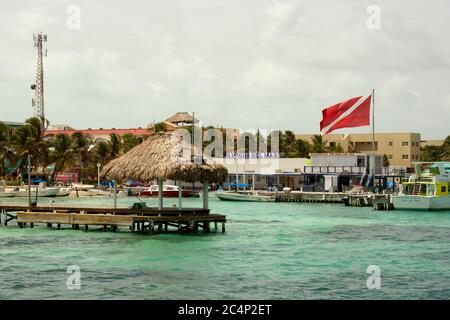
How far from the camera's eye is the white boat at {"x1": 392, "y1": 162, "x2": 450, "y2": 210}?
7550 centimetres

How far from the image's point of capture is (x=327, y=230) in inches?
2061

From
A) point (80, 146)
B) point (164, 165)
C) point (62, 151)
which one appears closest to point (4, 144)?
point (62, 151)

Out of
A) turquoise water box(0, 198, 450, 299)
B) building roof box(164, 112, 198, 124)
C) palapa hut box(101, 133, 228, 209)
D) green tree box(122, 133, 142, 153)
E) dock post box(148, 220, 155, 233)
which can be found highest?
building roof box(164, 112, 198, 124)

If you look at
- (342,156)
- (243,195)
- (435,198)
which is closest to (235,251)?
(435,198)

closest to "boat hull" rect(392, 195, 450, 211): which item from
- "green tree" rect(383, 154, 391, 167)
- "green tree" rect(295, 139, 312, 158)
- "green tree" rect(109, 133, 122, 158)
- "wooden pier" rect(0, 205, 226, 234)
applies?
"wooden pier" rect(0, 205, 226, 234)

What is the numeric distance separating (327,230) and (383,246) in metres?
10.3

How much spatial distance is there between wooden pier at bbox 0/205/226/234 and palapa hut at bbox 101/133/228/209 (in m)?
1.36

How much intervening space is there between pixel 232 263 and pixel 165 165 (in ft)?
42.3

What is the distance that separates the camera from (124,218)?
4572 cm

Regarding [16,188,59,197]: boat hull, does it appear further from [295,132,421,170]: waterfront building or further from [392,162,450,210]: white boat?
[295,132,421,170]: waterfront building

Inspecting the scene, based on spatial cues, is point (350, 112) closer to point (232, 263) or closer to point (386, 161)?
point (232, 263)

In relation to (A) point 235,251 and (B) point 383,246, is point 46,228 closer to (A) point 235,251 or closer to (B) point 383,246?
(A) point 235,251

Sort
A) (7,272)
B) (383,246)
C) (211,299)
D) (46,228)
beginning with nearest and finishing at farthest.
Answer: (211,299) < (7,272) < (383,246) < (46,228)
